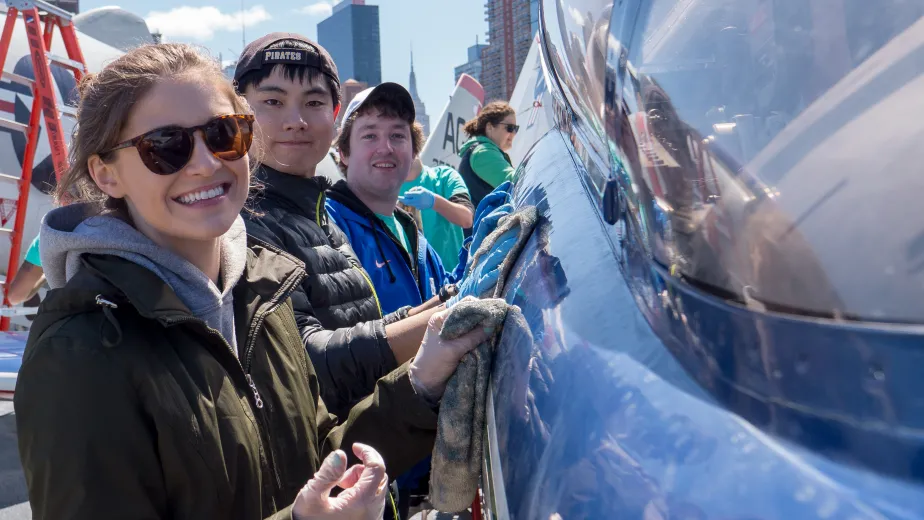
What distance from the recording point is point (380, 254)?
2.26 metres

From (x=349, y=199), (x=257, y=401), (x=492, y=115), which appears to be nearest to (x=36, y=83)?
(x=492, y=115)

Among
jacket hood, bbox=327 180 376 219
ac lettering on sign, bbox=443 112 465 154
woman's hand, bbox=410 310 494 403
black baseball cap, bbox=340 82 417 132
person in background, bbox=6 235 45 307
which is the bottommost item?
person in background, bbox=6 235 45 307

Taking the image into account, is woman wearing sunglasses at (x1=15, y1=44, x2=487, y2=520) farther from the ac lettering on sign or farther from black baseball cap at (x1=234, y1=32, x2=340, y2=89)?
the ac lettering on sign

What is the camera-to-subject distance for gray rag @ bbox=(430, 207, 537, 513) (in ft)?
3.43

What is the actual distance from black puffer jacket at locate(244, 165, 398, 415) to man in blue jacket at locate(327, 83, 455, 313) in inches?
8.0

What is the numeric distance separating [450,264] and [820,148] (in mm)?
3469

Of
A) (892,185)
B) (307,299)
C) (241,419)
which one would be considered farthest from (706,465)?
(307,299)

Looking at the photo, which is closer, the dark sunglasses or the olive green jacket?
the olive green jacket

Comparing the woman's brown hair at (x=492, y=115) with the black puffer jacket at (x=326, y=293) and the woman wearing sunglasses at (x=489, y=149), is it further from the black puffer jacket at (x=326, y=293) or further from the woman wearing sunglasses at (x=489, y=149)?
the black puffer jacket at (x=326, y=293)

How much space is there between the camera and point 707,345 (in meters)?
0.67

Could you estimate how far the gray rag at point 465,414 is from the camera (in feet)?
3.43

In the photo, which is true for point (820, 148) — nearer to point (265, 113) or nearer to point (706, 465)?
point (706, 465)

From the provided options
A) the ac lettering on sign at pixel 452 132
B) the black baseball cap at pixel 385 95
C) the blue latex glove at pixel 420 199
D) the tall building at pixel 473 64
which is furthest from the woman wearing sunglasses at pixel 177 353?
the tall building at pixel 473 64

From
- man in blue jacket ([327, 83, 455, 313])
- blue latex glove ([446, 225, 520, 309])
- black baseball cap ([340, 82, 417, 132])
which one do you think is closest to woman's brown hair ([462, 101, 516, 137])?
man in blue jacket ([327, 83, 455, 313])
